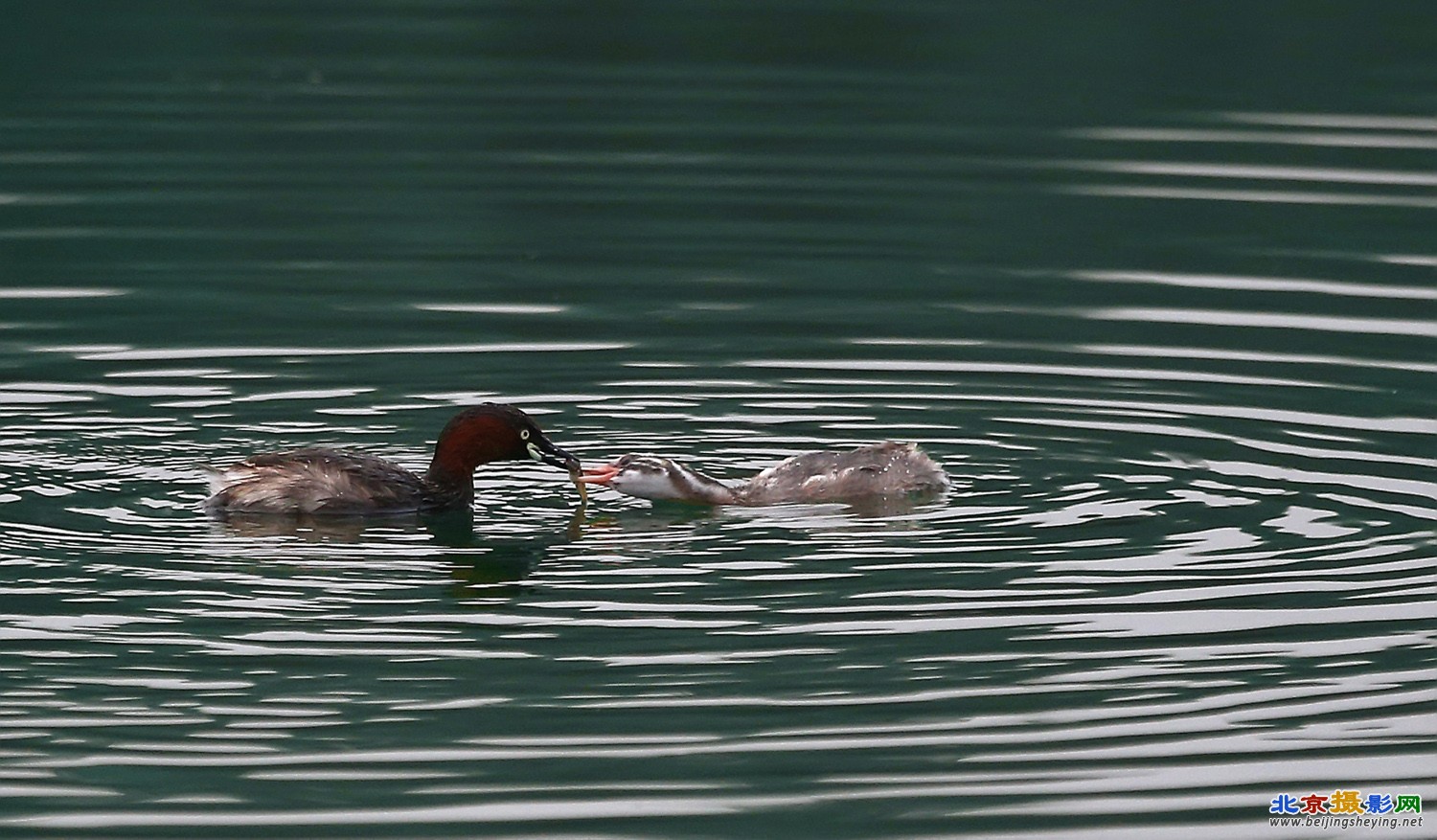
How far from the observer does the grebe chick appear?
12.4 meters

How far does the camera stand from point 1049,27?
24688mm

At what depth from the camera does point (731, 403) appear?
1432cm

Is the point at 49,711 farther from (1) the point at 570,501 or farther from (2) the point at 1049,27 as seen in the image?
(2) the point at 1049,27

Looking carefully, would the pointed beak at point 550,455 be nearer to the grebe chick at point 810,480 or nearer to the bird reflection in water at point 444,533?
the grebe chick at point 810,480

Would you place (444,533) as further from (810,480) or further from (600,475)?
(810,480)

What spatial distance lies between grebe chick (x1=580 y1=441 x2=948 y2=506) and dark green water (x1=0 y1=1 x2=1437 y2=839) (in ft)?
0.41

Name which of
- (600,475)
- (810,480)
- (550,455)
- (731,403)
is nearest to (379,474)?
(550,455)

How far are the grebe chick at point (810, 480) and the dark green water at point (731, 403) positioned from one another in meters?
0.13

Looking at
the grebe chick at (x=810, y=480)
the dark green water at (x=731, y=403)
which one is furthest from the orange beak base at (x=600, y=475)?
the dark green water at (x=731, y=403)

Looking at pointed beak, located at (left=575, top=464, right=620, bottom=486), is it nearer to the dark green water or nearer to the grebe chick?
the grebe chick

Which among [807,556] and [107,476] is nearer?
[807,556]

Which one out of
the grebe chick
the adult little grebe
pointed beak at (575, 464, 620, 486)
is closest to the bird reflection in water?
the adult little grebe

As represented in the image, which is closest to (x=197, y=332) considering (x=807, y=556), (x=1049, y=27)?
(x=807, y=556)

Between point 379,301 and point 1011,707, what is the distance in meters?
7.44
